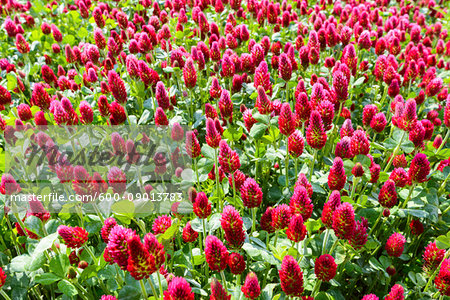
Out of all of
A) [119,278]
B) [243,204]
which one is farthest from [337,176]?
[119,278]

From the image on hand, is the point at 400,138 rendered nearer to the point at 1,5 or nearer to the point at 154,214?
the point at 154,214

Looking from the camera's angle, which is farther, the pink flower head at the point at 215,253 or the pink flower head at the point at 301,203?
the pink flower head at the point at 301,203

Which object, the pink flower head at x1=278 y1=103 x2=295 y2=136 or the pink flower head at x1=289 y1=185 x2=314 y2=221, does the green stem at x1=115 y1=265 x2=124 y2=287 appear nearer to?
the pink flower head at x1=289 y1=185 x2=314 y2=221

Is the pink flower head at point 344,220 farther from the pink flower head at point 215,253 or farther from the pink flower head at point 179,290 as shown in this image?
the pink flower head at point 179,290

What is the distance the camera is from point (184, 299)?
1293 millimetres

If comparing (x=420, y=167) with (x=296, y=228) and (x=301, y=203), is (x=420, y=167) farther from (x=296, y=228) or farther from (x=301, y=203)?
(x=296, y=228)

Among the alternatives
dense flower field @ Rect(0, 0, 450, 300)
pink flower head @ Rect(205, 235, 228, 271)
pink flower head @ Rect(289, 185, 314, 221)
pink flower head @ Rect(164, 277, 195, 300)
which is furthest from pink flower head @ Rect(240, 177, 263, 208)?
pink flower head @ Rect(164, 277, 195, 300)

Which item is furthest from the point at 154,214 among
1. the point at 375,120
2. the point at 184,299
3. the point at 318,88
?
the point at 375,120

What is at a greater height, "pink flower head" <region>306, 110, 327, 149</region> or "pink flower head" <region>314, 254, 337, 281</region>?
"pink flower head" <region>306, 110, 327, 149</region>

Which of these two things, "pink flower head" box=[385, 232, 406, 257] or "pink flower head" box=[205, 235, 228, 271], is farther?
"pink flower head" box=[385, 232, 406, 257]

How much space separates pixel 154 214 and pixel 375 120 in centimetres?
159

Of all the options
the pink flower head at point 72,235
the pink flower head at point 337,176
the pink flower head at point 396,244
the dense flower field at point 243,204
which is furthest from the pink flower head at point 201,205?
the pink flower head at point 396,244

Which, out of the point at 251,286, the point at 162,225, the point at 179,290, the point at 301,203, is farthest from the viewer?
the point at 162,225

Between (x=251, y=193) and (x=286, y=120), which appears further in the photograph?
(x=286, y=120)
